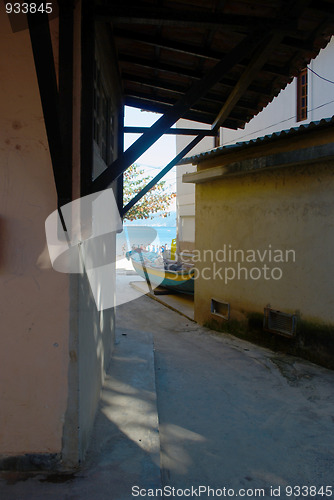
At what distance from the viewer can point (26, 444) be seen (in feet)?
8.84

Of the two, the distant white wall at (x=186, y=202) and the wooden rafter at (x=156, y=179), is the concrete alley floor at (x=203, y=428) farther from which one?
the distant white wall at (x=186, y=202)

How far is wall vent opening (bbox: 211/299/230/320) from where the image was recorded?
8.54 m

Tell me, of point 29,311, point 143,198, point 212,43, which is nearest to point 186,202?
point 143,198

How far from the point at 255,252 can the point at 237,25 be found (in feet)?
16.9

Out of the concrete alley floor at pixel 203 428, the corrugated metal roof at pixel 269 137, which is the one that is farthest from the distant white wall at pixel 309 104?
the concrete alley floor at pixel 203 428

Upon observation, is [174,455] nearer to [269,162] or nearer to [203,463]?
[203,463]

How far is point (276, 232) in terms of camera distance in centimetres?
725

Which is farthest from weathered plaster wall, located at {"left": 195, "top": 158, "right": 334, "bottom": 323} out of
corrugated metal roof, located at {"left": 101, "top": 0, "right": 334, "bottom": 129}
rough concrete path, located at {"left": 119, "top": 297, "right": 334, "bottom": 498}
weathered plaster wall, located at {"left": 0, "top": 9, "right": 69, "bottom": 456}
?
weathered plaster wall, located at {"left": 0, "top": 9, "right": 69, "bottom": 456}

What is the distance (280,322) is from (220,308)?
1.89 meters

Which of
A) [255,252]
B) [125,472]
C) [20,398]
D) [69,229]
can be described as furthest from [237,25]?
[255,252]

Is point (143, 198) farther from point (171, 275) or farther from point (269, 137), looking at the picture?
point (269, 137)

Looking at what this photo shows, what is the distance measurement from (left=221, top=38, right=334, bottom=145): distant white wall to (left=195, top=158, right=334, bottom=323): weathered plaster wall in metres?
6.29

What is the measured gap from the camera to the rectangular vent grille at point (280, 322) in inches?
272

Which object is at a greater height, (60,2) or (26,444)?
(60,2)
